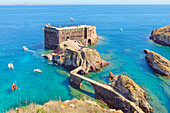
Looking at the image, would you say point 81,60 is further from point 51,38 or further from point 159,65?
point 159,65

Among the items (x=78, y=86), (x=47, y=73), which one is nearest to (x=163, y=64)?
(x=78, y=86)

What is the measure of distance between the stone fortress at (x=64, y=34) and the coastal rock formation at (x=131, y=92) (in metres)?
35.1

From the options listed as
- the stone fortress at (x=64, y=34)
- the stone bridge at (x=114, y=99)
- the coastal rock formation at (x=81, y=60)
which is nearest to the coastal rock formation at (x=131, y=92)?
the stone bridge at (x=114, y=99)

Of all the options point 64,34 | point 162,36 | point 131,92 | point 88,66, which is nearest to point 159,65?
point 131,92

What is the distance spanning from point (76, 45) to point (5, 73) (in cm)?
2610

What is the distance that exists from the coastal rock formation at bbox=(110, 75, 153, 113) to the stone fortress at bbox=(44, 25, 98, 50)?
3512 centimetres

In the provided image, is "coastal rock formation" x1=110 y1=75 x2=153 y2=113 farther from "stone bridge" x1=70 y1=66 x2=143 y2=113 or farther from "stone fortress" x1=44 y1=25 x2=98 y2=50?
"stone fortress" x1=44 y1=25 x2=98 y2=50

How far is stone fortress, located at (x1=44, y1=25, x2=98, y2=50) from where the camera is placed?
63406 millimetres

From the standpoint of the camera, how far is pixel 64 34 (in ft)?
210

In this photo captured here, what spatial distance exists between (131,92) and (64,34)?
40.2 metres

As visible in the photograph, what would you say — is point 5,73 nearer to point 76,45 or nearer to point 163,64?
point 76,45

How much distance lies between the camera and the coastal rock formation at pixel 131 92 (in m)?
31.6

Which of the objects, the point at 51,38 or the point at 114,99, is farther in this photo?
the point at 51,38

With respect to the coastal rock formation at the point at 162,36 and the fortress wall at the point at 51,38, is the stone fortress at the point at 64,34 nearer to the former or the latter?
the fortress wall at the point at 51,38
